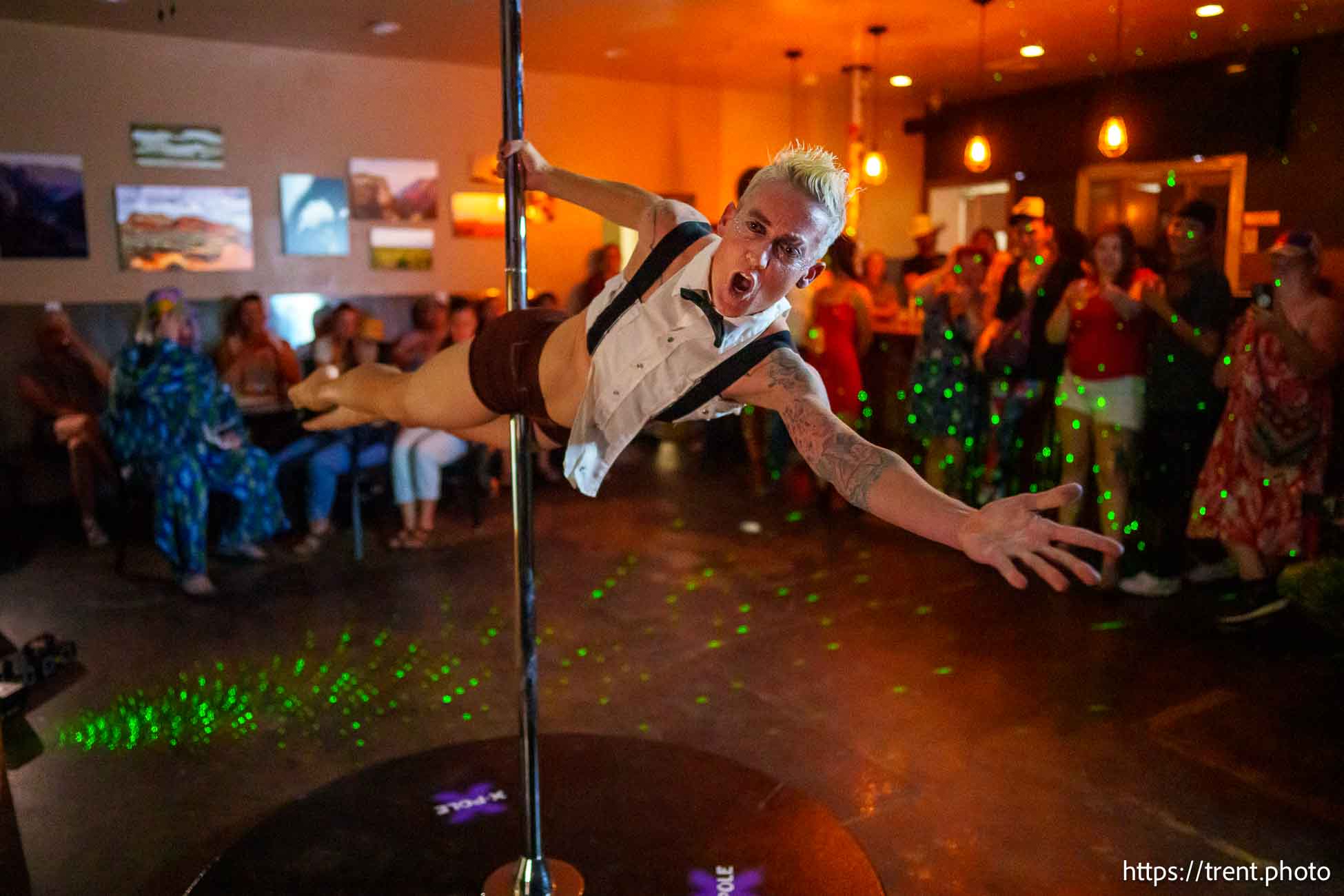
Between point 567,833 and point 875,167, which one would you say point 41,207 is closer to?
point 875,167

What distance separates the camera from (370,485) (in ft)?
17.2

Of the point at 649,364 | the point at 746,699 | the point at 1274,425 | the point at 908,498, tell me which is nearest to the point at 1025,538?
the point at 908,498

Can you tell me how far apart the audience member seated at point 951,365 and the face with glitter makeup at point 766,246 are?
3.27 meters

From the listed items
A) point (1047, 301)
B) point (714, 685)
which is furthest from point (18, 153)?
point (1047, 301)

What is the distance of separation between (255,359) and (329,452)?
973 mm

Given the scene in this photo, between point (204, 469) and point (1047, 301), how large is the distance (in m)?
3.69

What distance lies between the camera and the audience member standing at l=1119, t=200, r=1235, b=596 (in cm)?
372

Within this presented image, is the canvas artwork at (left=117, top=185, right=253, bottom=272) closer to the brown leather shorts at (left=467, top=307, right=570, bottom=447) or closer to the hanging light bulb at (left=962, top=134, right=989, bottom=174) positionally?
the hanging light bulb at (left=962, top=134, right=989, bottom=174)

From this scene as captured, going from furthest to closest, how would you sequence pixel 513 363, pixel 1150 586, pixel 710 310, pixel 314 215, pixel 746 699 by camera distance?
pixel 314 215 < pixel 1150 586 < pixel 746 699 < pixel 513 363 < pixel 710 310

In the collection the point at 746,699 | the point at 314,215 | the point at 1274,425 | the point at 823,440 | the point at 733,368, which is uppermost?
the point at 314,215

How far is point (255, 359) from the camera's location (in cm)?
532

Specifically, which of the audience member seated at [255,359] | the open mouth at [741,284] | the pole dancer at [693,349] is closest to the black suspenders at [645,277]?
the pole dancer at [693,349]

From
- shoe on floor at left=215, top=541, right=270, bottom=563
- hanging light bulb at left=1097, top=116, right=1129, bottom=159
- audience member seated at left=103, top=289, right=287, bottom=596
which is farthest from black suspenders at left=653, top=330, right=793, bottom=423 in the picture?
hanging light bulb at left=1097, top=116, right=1129, bottom=159

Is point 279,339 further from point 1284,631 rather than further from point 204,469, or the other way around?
point 1284,631
